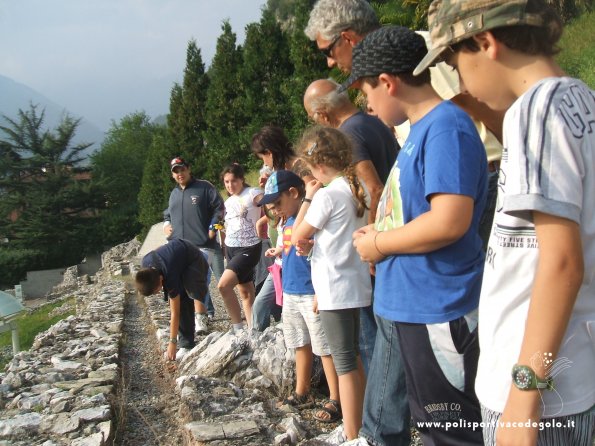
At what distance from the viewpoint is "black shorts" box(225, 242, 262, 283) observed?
5648 mm

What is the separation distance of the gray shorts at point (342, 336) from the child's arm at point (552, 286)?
169cm

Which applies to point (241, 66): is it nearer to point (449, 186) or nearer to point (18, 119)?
point (449, 186)

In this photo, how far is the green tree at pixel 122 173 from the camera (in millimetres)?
45750

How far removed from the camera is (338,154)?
296 centimetres

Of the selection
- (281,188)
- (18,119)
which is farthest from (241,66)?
(18,119)

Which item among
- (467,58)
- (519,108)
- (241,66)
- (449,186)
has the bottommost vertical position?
(449,186)

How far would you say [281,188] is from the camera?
12.7 ft

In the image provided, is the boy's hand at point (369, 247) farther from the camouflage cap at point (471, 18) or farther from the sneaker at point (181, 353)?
the sneaker at point (181, 353)

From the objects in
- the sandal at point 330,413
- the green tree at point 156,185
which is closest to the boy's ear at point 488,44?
the sandal at point 330,413

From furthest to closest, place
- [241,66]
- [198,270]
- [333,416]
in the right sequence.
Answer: [241,66] < [198,270] < [333,416]

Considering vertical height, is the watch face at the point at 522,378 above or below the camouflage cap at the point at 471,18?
below

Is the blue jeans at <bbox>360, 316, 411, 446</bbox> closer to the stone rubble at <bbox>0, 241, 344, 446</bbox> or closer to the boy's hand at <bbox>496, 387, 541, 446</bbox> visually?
the boy's hand at <bbox>496, 387, 541, 446</bbox>

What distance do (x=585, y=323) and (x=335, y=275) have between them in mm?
1715

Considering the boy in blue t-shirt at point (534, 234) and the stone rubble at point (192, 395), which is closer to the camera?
the boy in blue t-shirt at point (534, 234)
